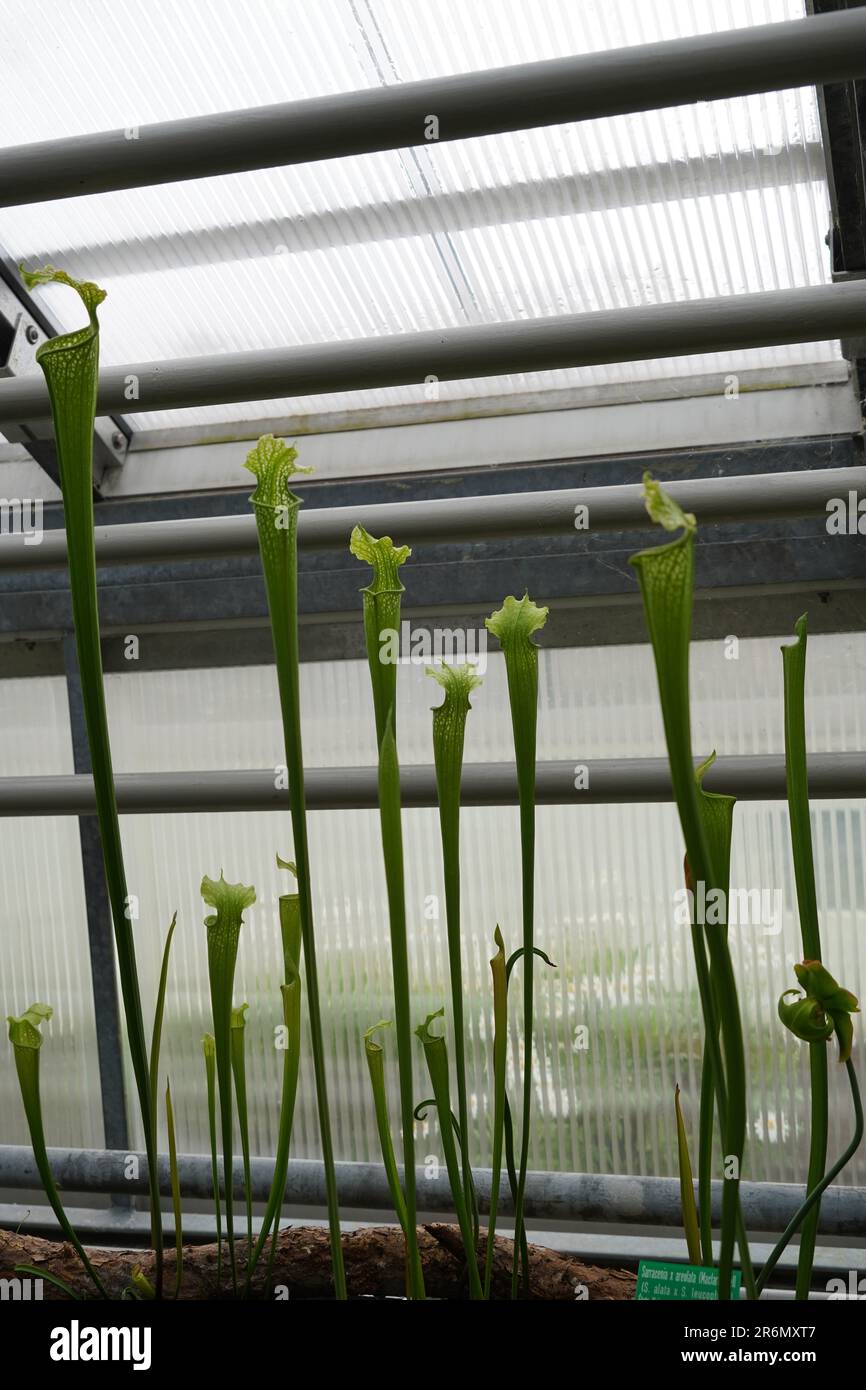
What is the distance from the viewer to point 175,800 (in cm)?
69

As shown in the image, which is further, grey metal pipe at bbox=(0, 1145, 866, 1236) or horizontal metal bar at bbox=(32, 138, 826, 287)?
horizontal metal bar at bbox=(32, 138, 826, 287)

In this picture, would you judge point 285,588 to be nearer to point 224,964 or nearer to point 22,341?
point 224,964

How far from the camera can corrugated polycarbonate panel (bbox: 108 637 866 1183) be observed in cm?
147

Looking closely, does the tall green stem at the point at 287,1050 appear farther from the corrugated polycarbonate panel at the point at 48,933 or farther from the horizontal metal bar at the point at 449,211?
the corrugated polycarbonate panel at the point at 48,933

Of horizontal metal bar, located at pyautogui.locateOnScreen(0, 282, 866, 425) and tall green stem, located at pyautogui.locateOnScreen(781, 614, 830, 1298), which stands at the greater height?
horizontal metal bar, located at pyautogui.locateOnScreen(0, 282, 866, 425)

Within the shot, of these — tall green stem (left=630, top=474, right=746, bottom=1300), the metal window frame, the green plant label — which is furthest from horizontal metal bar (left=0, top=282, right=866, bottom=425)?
the green plant label

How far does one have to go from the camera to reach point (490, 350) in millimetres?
578

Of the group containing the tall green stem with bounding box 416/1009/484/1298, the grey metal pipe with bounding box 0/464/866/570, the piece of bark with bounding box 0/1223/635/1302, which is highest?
the grey metal pipe with bounding box 0/464/866/570

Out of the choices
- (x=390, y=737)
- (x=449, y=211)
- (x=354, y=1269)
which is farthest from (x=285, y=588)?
(x=449, y=211)

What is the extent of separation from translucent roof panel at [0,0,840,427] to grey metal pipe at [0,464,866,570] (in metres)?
0.74

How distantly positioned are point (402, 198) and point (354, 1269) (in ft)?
3.93

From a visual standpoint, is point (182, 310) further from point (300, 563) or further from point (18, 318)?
point (300, 563)

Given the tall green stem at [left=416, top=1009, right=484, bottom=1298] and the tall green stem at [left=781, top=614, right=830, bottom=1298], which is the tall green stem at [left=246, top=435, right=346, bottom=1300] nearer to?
the tall green stem at [left=416, top=1009, right=484, bottom=1298]
